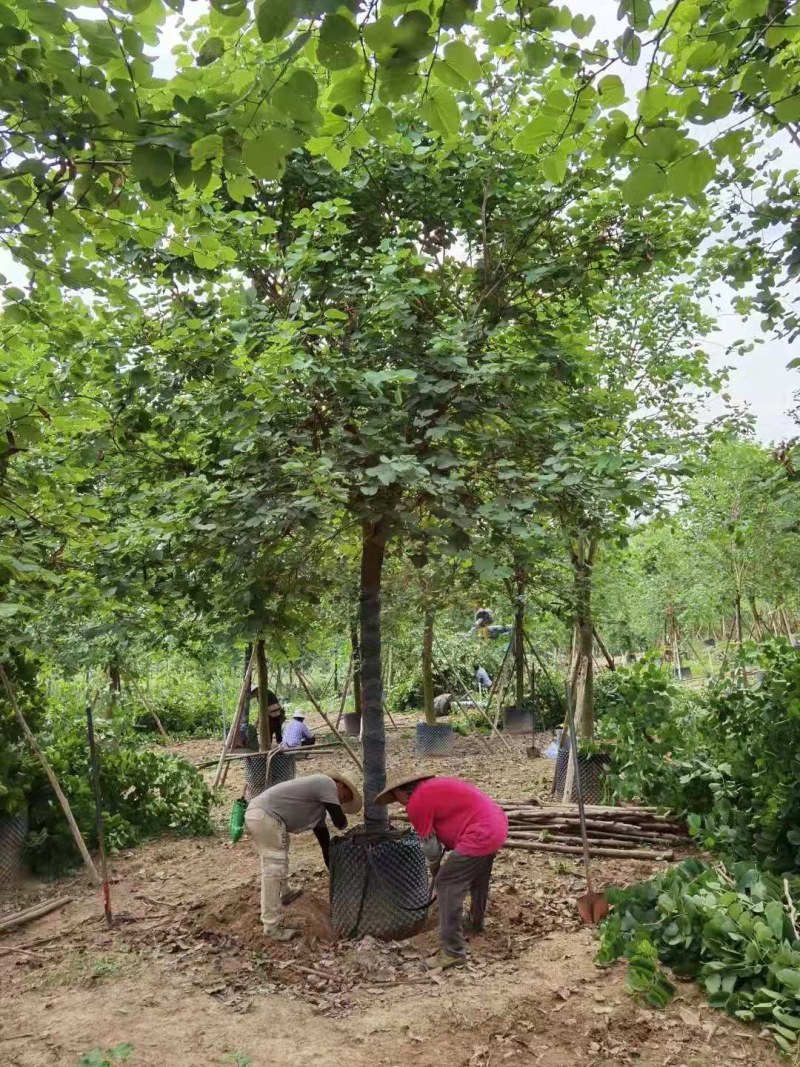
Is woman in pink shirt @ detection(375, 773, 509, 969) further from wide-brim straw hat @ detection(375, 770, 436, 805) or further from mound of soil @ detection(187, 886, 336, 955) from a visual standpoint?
mound of soil @ detection(187, 886, 336, 955)

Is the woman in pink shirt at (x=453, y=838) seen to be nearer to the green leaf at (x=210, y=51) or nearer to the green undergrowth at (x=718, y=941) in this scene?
the green undergrowth at (x=718, y=941)

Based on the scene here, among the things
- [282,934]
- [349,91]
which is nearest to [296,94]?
[349,91]

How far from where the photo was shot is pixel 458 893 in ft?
16.8

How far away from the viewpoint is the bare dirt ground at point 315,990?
3746 mm

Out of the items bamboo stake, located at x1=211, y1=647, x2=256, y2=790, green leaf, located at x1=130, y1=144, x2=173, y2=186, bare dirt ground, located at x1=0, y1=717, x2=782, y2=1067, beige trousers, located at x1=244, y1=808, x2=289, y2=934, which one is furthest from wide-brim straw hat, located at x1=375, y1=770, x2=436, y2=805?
bamboo stake, located at x1=211, y1=647, x2=256, y2=790

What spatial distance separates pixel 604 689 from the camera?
9180 millimetres

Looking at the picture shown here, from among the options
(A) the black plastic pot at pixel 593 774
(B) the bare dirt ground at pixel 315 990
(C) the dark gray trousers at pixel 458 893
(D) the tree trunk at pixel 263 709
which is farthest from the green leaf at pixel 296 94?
(D) the tree trunk at pixel 263 709

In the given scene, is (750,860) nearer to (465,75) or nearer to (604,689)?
(604,689)

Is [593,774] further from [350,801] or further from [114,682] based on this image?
[114,682]

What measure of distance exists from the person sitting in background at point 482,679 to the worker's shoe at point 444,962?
1305 centimetres

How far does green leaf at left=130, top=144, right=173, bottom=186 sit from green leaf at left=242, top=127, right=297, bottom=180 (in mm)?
291

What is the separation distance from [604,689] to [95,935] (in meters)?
5.82

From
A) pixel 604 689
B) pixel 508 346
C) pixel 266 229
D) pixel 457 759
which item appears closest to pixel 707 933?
pixel 508 346

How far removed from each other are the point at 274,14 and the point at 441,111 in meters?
0.58
